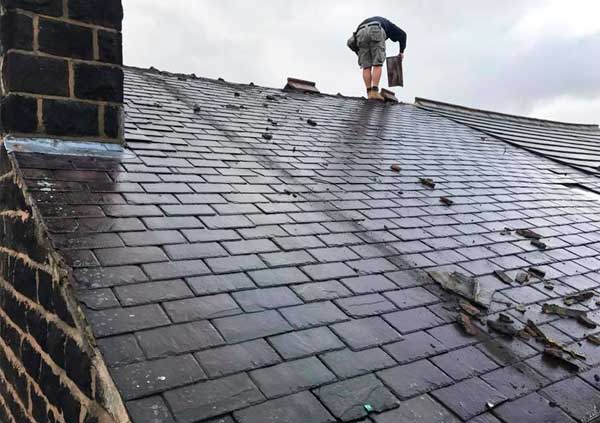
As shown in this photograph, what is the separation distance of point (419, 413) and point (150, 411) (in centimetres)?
99

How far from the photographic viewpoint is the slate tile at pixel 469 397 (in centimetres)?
194

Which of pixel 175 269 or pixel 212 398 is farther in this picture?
pixel 175 269

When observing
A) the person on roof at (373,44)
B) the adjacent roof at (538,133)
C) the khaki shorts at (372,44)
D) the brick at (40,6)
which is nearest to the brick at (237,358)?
the brick at (40,6)

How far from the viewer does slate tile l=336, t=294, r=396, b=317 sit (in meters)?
2.44

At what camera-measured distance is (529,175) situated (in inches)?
250

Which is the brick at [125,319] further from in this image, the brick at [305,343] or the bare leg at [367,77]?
the bare leg at [367,77]

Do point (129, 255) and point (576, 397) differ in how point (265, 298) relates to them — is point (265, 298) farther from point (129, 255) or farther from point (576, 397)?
point (576, 397)

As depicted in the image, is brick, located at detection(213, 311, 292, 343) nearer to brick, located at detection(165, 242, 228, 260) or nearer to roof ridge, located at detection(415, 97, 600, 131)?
brick, located at detection(165, 242, 228, 260)

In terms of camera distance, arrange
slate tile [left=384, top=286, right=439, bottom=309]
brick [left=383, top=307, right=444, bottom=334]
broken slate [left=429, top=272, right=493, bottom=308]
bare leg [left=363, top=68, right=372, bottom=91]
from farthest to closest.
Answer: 1. bare leg [left=363, top=68, right=372, bottom=91]
2. broken slate [left=429, top=272, right=493, bottom=308]
3. slate tile [left=384, top=286, right=439, bottom=309]
4. brick [left=383, top=307, right=444, bottom=334]

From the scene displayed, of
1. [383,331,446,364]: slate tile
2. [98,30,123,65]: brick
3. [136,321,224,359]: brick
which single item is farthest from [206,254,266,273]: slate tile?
[98,30,123,65]: brick

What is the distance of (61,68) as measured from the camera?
128 inches

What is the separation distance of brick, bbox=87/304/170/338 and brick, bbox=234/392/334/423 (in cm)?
55

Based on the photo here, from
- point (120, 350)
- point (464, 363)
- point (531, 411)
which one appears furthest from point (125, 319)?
point (531, 411)

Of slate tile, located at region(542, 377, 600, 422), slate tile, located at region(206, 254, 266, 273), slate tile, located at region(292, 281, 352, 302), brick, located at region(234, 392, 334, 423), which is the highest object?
slate tile, located at region(206, 254, 266, 273)
